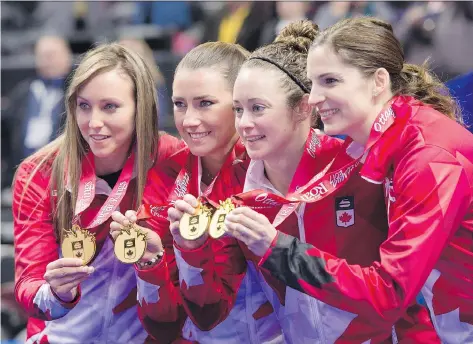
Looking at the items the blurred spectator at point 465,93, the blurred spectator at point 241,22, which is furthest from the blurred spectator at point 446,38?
the blurred spectator at point 465,93

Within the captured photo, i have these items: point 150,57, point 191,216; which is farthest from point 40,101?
point 191,216

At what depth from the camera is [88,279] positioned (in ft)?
11.3

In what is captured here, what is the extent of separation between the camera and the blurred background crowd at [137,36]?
5875 mm

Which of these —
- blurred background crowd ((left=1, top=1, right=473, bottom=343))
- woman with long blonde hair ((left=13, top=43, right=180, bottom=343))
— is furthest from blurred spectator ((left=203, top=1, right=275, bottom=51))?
woman with long blonde hair ((left=13, top=43, right=180, bottom=343))

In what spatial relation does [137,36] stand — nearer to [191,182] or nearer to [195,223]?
[191,182]

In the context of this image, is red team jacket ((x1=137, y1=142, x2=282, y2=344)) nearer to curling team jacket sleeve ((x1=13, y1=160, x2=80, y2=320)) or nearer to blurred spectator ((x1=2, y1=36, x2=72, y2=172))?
curling team jacket sleeve ((x1=13, y1=160, x2=80, y2=320))

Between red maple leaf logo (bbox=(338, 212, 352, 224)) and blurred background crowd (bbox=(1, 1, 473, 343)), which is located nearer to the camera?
red maple leaf logo (bbox=(338, 212, 352, 224))

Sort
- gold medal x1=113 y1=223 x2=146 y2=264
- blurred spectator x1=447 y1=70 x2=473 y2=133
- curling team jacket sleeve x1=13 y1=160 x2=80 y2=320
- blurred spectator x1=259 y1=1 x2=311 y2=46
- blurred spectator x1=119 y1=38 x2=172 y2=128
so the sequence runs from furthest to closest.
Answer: blurred spectator x1=119 y1=38 x2=172 y2=128 → blurred spectator x1=259 y1=1 x2=311 y2=46 → blurred spectator x1=447 y1=70 x2=473 y2=133 → curling team jacket sleeve x1=13 y1=160 x2=80 y2=320 → gold medal x1=113 y1=223 x2=146 y2=264

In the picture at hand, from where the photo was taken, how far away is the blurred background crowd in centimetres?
588

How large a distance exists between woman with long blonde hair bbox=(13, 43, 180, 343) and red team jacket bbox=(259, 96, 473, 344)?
842 millimetres

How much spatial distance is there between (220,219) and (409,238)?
55 cm

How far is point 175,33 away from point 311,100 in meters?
5.10

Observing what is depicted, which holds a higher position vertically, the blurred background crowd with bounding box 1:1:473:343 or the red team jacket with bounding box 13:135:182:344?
the red team jacket with bounding box 13:135:182:344

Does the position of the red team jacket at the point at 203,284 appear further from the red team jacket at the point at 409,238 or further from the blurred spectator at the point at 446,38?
the blurred spectator at the point at 446,38
